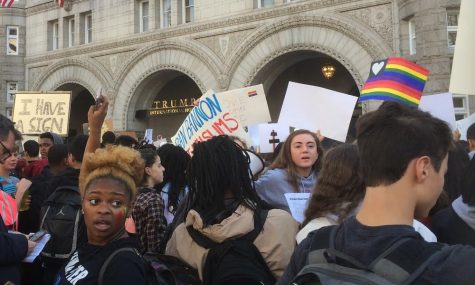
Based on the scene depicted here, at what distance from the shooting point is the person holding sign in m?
4.55

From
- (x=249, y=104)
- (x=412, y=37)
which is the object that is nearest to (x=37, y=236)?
(x=249, y=104)

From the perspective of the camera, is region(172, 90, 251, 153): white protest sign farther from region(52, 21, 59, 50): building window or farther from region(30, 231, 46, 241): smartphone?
region(52, 21, 59, 50): building window

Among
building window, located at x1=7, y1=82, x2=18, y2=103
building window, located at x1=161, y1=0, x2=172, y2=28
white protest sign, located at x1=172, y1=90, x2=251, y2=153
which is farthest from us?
building window, located at x1=7, y1=82, x2=18, y2=103

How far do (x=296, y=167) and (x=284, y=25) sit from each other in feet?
39.2

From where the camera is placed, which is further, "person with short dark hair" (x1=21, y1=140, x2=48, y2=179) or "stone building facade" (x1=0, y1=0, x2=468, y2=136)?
"stone building facade" (x1=0, y1=0, x2=468, y2=136)

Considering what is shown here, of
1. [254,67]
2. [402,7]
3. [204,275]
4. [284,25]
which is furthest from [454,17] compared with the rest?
[204,275]

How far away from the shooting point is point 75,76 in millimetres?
22125

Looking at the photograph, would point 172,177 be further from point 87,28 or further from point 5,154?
point 87,28

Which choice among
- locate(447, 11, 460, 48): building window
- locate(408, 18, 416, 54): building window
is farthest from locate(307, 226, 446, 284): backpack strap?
locate(408, 18, 416, 54): building window

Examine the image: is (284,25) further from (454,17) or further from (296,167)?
(296,167)

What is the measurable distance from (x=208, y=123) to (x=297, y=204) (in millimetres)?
4309

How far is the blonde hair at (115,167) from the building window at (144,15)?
60.2 feet

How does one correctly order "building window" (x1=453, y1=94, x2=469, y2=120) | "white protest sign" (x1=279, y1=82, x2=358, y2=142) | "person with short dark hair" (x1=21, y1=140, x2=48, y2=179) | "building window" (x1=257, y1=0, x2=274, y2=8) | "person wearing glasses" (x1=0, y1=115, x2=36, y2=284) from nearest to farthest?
"person wearing glasses" (x1=0, y1=115, x2=36, y2=284), "person with short dark hair" (x1=21, y1=140, x2=48, y2=179), "white protest sign" (x1=279, y1=82, x2=358, y2=142), "building window" (x1=453, y1=94, x2=469, y2=120), "building window" (x1=257, y1=0, x2=274, y2=8)

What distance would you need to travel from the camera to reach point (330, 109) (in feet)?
23.8
